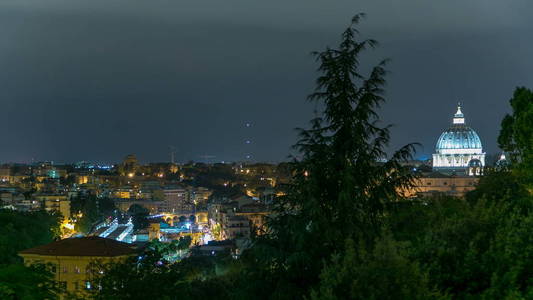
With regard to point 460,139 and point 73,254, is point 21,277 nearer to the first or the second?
point 73,254

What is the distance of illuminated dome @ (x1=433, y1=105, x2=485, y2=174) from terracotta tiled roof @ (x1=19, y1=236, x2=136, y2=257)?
319ft

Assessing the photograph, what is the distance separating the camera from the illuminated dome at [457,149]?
121 meters

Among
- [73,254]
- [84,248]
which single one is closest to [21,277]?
[73,254]

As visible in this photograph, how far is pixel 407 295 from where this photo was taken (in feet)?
24.7

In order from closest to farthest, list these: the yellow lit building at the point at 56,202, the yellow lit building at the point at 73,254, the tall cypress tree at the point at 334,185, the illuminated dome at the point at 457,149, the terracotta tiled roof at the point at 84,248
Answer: the tall cypress tree at the point at 334,185, the yellow lit building at the point at 73,254, the terracotta tiled roof at the point at 84,248, the yellow lit building at the point at 56,202, the illuminated dome at the point at 457,149

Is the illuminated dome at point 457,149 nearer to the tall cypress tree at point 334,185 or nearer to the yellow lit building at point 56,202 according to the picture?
the yellow lit building at point 56,202

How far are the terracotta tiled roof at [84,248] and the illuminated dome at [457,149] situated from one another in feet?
319

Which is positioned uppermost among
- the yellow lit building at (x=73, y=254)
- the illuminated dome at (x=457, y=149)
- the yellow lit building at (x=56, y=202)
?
the illuminated dome at (x=457, y=149)

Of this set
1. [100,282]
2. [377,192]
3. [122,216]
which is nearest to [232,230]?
[122,216]

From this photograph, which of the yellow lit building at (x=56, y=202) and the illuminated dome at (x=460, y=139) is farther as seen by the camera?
the illuminated dome at (x=460, y=139)

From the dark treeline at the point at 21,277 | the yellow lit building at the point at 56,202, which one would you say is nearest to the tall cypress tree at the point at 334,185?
the dark treeline at the point at 21,277

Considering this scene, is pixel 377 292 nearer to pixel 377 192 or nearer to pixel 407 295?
pixel 407 295

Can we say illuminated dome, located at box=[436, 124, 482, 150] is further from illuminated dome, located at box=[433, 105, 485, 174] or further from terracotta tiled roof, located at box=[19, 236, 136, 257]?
terracotta tiled roof, located at box=[19, 236, 136, 257]

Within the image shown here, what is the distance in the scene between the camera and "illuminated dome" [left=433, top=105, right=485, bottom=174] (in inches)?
4750
